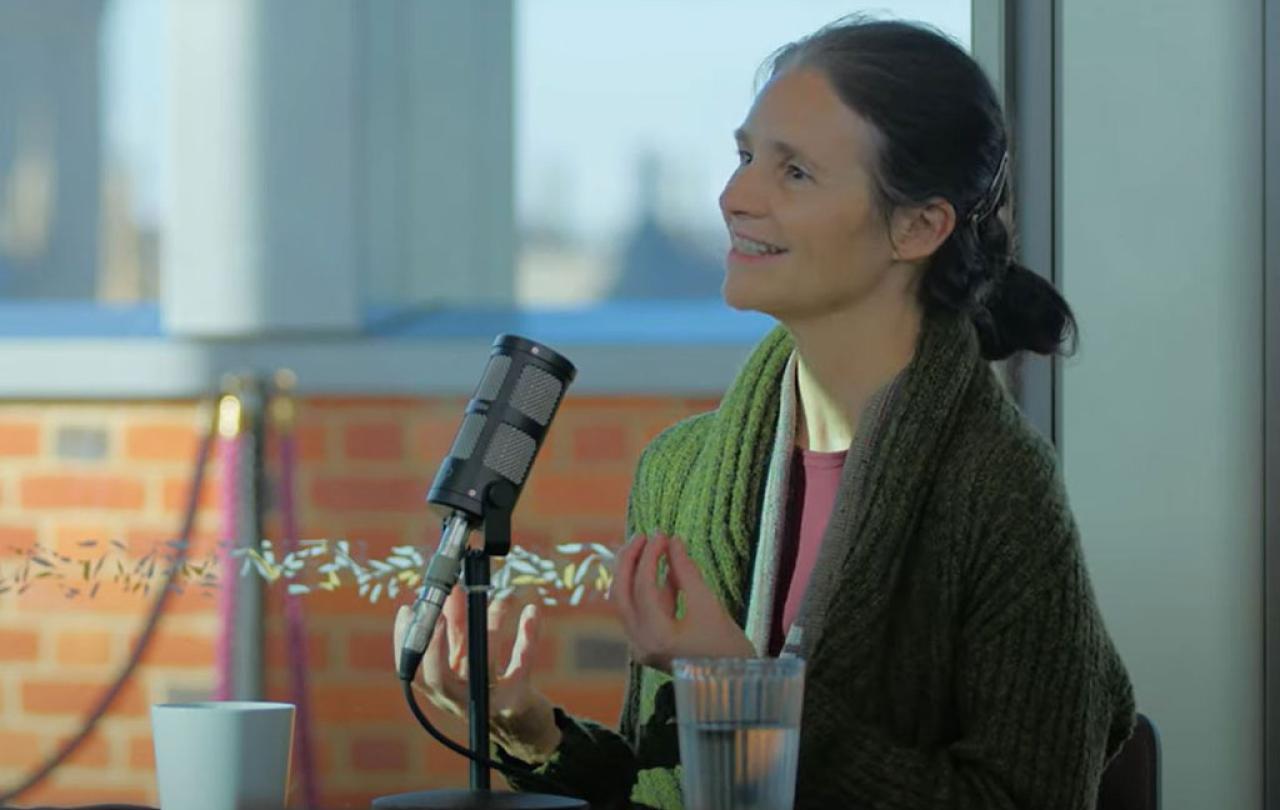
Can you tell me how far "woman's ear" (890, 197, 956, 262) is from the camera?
1.64 meters

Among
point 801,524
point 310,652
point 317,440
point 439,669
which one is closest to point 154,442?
point 317,440

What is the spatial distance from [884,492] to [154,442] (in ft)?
3.01

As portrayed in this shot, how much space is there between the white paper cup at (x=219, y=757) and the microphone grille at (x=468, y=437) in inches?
7.7

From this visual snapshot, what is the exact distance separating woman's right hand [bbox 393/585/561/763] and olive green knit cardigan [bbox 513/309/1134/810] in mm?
23

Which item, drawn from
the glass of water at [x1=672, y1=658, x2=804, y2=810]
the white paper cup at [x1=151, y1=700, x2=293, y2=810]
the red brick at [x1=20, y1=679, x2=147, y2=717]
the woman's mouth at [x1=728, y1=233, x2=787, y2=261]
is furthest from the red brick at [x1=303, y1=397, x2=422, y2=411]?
the glass of water at [x1=672, y1=658, x2=804, y2=810]

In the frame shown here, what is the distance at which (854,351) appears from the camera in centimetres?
163

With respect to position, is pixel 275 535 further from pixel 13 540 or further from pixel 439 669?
pixel 439 669

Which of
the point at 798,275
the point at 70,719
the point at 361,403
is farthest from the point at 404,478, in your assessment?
the point at 798,275

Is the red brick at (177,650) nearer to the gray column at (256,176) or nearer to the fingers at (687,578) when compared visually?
the gray column at (256,176)

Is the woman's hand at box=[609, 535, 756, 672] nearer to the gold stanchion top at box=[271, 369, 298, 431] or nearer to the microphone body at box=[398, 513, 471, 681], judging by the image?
the microphone body at box=[398, 513, 471, 681]

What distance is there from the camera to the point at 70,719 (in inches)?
86.4

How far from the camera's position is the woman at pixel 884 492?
4.64 ft

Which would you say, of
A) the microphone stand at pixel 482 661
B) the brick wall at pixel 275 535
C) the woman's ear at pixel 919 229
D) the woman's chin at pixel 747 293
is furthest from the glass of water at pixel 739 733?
the brick wall at pixel 275 535

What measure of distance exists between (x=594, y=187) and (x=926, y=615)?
810mm
